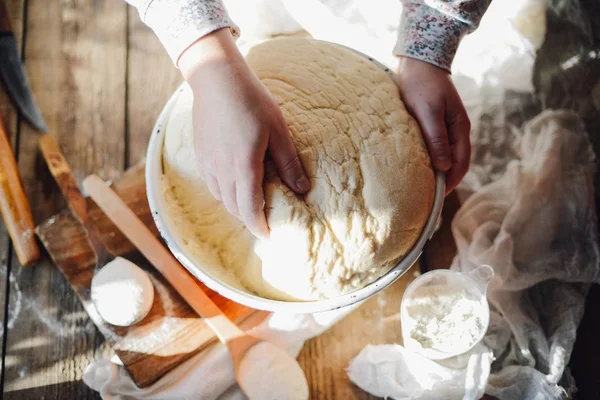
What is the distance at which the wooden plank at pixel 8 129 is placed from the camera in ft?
2.99

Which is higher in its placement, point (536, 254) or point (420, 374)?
point (536, 254)

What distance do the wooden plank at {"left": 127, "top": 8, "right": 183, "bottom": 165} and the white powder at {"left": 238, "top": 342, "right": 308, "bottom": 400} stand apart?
476 millimetres

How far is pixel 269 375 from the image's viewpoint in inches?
31.5

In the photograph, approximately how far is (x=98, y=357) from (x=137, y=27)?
2.28 ft

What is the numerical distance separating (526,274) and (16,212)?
35.9 inches

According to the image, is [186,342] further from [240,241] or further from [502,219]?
[502,219]

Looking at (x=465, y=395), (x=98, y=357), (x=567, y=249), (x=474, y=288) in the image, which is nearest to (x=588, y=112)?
(x=567, y=249)

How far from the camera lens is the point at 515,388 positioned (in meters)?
0.83

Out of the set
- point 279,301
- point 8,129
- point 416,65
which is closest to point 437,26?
point 416,65

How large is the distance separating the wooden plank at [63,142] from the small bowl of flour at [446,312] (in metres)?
0.55

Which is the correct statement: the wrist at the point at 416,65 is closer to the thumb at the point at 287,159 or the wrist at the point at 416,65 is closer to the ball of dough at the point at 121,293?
the thumb at the point at 287,159

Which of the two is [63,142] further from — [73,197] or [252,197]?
[252,197]

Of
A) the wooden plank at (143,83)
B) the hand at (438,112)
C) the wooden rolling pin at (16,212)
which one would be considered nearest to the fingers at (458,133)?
the hand at (438,112)

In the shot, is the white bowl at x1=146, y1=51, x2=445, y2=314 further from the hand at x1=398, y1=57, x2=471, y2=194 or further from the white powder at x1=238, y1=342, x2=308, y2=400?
the white powder at x1=238, y1=342, x2=308, y2=400
